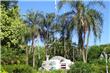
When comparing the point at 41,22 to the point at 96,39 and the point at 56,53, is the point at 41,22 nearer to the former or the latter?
the point at 56,53

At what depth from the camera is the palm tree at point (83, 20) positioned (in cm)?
3497

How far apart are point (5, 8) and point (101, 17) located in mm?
11000

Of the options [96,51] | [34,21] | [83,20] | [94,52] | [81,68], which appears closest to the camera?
[81,68]

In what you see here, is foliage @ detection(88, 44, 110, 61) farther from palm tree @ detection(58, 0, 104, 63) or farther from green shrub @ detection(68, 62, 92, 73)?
green shrub @ detection(68, 62, 92, 73)

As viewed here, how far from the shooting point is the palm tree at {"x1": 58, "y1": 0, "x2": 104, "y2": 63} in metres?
35.0

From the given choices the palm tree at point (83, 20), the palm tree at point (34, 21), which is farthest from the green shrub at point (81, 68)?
the palm tree at point (34, 21)

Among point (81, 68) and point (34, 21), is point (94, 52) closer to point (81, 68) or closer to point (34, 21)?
point (34, 21)

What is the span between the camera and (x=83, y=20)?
35750 mm

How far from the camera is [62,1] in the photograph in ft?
111

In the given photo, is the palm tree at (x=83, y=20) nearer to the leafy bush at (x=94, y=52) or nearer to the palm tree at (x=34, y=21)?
the palm tree at (x=34, y=21)

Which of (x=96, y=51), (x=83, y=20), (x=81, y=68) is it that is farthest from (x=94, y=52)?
(x=81, y=68)

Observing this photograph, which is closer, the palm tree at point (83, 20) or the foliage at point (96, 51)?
the palm tree at point (83, 20)

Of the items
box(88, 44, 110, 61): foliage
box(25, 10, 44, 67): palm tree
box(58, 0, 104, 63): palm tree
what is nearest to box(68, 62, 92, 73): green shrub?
box(58, 0, 104, 63): palm tree

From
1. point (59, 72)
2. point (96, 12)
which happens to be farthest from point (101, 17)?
point (59, 72)
